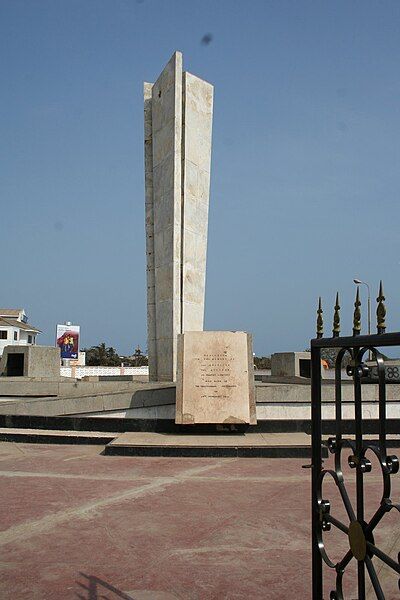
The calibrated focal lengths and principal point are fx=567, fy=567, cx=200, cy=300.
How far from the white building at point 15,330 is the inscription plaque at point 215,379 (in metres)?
49.4

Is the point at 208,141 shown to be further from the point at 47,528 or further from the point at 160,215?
the point at 47,528

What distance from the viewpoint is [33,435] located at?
9430 mm

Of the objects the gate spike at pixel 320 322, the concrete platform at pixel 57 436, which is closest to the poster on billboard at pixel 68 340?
the concrete platform at pixel 57 436

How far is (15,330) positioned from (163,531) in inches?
2459

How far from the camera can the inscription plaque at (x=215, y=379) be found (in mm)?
9375

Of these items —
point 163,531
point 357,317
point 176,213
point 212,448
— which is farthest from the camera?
point 176,213

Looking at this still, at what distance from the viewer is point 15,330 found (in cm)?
6375

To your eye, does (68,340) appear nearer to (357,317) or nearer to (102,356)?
(102,356)

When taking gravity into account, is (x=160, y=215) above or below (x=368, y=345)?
above

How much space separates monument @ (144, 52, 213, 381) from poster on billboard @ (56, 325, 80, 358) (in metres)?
44.6

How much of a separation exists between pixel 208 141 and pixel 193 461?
32.4 feet

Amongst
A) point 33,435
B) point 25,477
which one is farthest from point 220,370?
point 25,477

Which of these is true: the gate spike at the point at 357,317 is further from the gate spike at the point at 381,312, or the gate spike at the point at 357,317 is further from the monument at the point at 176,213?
the monument at the point at 176,213

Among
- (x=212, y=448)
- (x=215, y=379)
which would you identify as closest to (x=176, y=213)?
(x=215, y=379)
